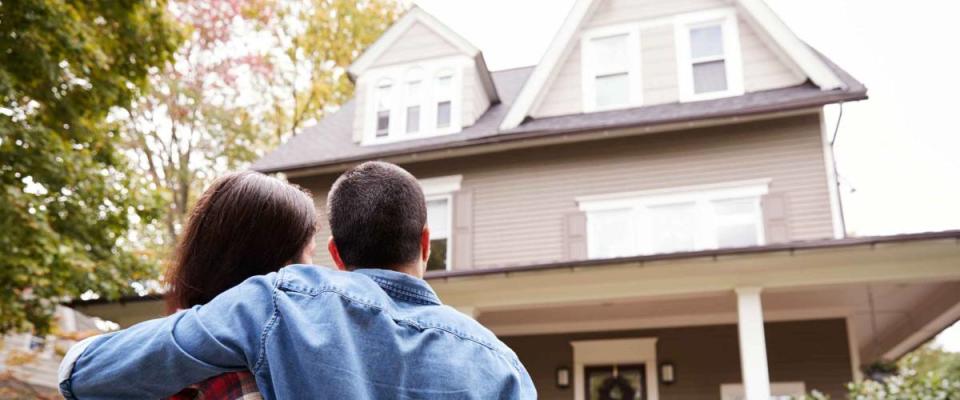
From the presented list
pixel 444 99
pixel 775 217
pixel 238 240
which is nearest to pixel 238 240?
pixel 238 240

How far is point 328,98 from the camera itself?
19.8 meters

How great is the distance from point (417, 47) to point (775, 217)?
6.18m

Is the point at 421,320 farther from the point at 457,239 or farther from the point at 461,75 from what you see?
the point at 461,75

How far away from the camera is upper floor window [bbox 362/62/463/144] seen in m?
12.2

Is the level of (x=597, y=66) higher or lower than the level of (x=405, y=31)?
lower

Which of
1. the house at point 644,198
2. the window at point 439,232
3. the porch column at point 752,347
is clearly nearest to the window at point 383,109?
the house at point 644,198

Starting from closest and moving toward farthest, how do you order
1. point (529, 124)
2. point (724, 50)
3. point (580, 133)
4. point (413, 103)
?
point (580, 133) → point (724, 50) → point (529, 124) → point (413, 103)

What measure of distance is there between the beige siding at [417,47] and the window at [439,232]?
2531 millimetres

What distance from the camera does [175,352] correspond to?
111 centimetres

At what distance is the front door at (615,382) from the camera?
10086 mm

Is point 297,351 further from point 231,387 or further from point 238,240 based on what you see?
point 238,240

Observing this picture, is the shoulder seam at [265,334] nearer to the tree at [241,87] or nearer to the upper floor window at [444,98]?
the upper floor window at [444,98]

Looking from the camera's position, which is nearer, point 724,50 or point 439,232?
point 724,50

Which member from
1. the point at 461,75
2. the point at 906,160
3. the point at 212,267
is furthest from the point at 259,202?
the point at 906,160
